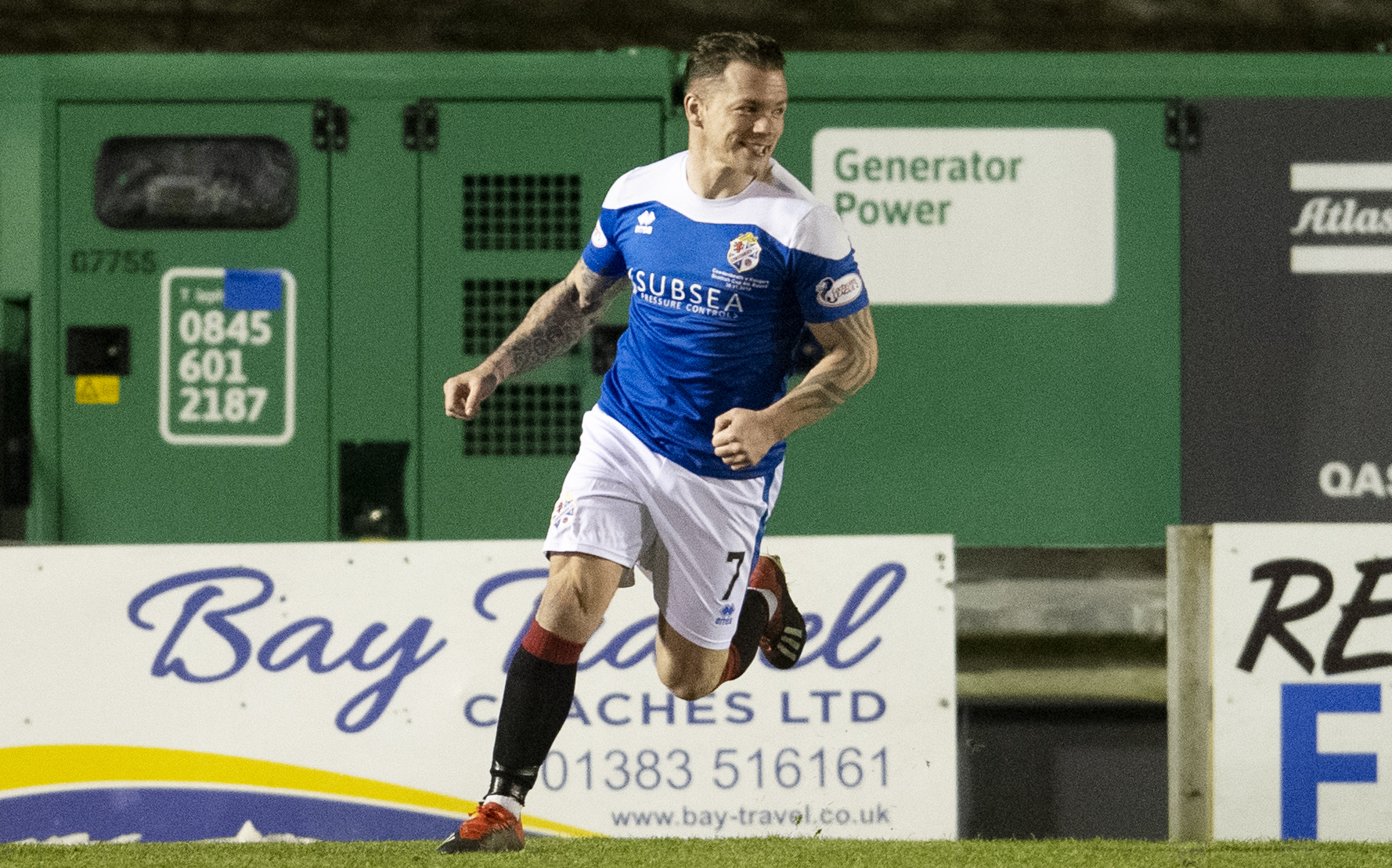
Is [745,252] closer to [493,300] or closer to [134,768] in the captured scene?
[134,768]

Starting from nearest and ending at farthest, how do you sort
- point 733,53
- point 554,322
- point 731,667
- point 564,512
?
point 733,53 → point 564,512 → point 554,322 → point 731,667

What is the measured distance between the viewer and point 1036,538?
4250 millimetres

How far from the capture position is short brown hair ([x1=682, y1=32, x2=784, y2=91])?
2.26m

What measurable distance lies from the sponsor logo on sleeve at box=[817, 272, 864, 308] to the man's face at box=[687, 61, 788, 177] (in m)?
0.26

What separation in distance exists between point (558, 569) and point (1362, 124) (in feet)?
10.7

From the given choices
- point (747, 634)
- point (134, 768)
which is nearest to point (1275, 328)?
point (747, 634)

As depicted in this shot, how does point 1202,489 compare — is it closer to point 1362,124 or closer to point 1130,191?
point 1130,191

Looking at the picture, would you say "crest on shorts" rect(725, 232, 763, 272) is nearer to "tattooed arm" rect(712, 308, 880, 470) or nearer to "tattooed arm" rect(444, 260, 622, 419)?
"tattooed arm" rect(712, 308, 880, 470)

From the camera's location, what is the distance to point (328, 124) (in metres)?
4.18

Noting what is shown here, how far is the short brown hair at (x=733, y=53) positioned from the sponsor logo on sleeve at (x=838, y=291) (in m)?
0.40

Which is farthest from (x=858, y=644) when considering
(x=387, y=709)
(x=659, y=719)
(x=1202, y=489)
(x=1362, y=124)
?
(x=1362, y=124)

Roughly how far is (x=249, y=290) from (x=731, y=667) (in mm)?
2289

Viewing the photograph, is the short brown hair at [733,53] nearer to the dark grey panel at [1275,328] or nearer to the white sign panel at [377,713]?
the white sign panel at [377,713]

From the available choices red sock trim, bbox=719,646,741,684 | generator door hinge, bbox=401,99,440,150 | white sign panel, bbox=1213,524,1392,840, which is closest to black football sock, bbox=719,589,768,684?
red sock trim, bbox=719,646,741,684
